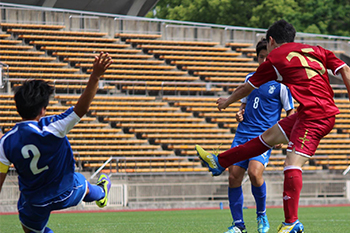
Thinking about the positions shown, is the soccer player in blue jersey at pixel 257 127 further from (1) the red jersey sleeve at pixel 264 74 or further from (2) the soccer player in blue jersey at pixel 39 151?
(2) the soccer player in blue jersey at pixel 39 151

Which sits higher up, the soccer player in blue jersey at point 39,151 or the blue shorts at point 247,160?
the soccer player in blue jersey at point 39,151

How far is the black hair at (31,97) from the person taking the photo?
180 inches

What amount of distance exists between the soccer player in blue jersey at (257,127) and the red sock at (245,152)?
3.31 feet

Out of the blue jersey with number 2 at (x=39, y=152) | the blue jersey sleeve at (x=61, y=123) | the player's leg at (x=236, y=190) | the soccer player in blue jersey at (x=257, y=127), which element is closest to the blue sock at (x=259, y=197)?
the soccer player in blue jersey at (x=257, y=127)

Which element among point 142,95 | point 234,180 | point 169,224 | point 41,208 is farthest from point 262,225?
point 142,95

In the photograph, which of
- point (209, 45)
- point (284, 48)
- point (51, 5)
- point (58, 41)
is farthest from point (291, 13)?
point (284, 48)

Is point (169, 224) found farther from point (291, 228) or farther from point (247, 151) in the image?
point (291, 228)

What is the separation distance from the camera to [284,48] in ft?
18.4

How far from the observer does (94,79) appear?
4.30 metres

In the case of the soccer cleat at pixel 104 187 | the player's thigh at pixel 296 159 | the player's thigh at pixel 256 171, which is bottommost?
the player's thigh at pixel 256 171

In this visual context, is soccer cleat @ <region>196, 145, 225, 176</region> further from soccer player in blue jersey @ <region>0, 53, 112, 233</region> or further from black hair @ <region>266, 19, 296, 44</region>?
soccer player in blue jersey @ <region>0, 53, 112, 233</region>

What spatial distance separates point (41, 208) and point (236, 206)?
2903 millimetres

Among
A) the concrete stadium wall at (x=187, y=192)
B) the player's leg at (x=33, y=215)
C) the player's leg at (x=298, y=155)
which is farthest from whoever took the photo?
the concrete stadium wall at (x=187, y=192)

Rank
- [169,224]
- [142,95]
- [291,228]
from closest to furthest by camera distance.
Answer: [291,228] < [169,224] < [142,95]
